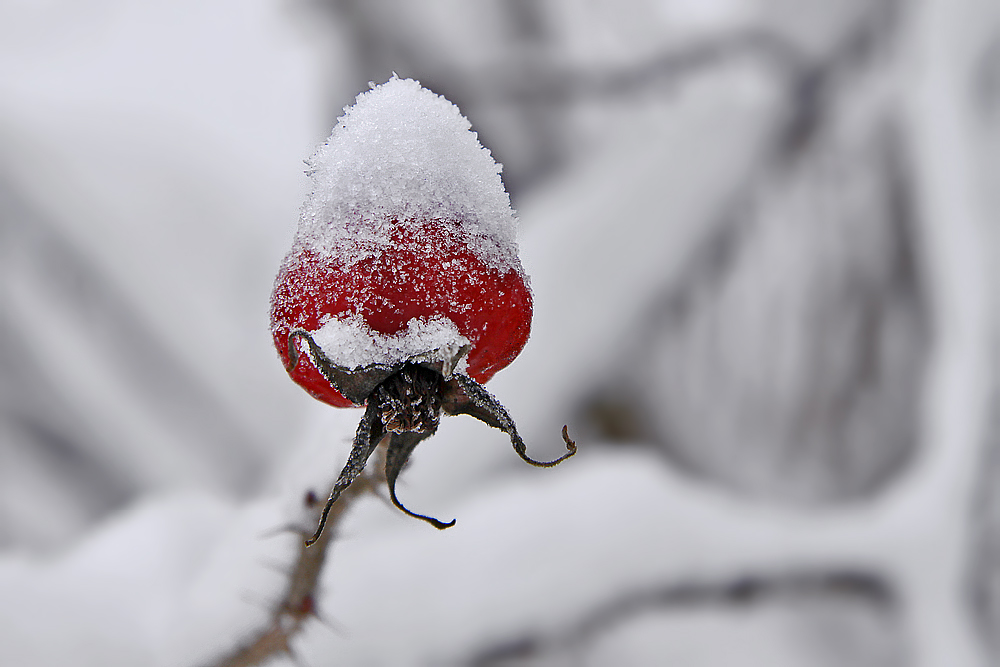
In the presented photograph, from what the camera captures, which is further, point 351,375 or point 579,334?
point 579,334

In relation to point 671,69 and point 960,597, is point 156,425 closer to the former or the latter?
point 671,69

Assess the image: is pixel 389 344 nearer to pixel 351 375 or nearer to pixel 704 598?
pixel 351 375

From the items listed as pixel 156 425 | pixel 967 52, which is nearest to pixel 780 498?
pixel 967 52

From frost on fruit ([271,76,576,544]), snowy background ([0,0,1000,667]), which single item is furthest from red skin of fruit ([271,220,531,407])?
snowy background ([0,0,1000,667])

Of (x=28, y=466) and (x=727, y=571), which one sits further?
(x=28, y=466)

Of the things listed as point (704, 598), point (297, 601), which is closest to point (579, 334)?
point (704, 598)

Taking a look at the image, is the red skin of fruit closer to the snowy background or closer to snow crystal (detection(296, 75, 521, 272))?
snow crystal (detection(296, 75, 521, 272))

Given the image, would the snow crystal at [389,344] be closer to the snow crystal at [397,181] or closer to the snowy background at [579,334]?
the snow crystal at [397,181]
